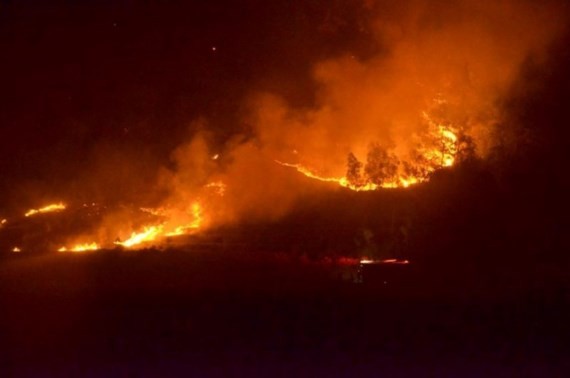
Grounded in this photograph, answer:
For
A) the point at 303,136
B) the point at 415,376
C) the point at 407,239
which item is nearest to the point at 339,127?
the point at 303,136

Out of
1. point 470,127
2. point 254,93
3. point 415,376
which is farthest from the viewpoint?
point 254,93

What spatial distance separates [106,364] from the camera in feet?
26.4

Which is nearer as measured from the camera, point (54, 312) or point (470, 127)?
point (54, 312)

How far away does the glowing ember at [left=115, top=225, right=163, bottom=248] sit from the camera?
18734 millimetres

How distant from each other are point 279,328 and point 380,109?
11941 mm

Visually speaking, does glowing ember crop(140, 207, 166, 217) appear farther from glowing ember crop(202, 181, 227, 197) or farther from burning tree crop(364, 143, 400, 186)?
burning tree crop(364, 143, 400, 186)

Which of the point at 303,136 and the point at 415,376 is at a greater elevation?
the point at 303,136

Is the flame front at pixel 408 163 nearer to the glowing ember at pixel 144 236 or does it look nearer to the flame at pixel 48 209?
the glowing ember at pixel 144 236

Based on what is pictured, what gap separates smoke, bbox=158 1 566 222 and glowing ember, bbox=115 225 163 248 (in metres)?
1.58

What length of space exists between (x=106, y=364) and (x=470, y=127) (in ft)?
39.4

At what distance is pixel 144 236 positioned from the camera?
19.2 meters

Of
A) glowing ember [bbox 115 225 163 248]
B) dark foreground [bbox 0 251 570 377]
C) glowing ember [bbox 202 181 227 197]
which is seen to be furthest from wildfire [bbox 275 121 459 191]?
glowing ember [bbox 115 225 163 248]

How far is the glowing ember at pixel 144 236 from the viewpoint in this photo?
18.7 meters

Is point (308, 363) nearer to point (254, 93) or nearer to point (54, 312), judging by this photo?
point (54, 312)
